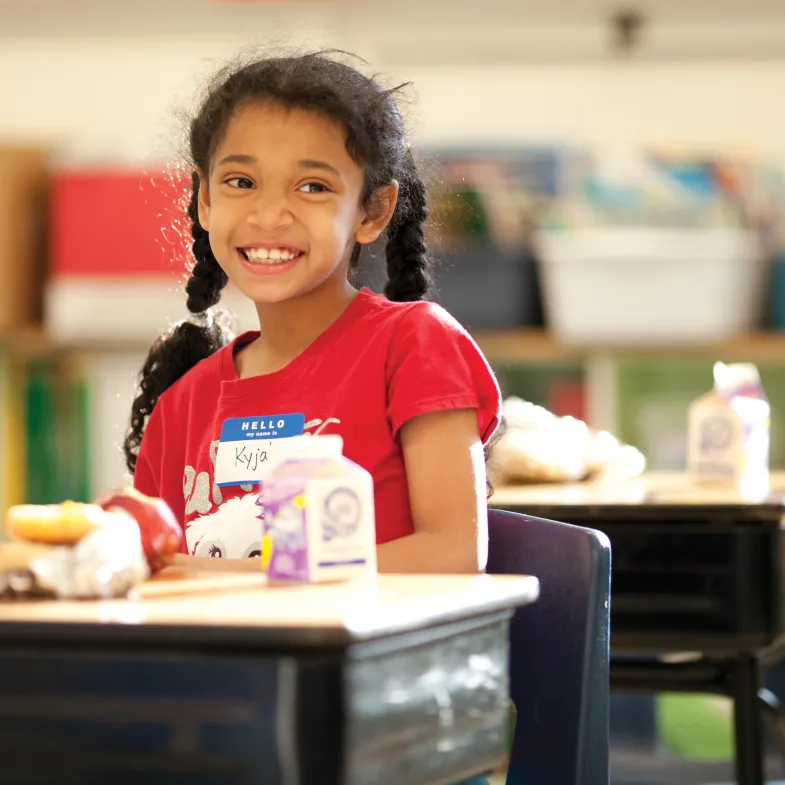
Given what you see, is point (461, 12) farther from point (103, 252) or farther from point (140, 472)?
point (140, 472)

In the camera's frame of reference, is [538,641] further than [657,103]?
No

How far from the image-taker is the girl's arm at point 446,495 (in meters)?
1.31

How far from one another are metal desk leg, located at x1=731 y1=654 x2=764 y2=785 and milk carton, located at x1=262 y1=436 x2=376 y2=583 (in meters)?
1.21

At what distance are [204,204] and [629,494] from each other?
0.89 meters

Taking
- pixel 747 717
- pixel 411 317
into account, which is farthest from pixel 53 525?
pixel 747 717

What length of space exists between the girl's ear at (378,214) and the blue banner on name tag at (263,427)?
0.84ft

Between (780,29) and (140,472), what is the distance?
10.7ft

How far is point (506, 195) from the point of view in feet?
13.8

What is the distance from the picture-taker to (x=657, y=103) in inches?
173

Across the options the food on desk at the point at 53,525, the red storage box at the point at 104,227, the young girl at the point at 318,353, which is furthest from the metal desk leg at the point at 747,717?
the red storage box at the point at 104,227

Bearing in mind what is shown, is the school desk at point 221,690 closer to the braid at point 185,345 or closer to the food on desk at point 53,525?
the food on desk at point 53,525

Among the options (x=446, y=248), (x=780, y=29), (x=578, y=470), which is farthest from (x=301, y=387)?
(x=780, y=29)

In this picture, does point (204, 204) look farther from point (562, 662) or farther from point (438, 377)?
point (562, 662)

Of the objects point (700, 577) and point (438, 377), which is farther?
point (700, 577)
